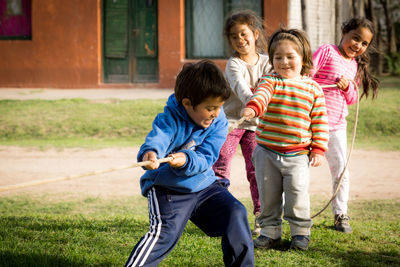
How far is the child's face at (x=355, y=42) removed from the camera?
4.28 meters

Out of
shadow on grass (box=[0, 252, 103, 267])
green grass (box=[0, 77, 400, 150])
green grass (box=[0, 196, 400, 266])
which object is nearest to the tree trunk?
green grass (box=[0, 77, 400, 150])

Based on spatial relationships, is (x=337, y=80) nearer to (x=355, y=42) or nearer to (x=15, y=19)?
(x=355, y=42)

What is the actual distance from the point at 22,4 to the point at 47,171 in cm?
866

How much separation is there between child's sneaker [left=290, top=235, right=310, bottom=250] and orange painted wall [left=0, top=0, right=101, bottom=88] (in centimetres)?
1077

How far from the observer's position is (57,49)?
13.9 metres

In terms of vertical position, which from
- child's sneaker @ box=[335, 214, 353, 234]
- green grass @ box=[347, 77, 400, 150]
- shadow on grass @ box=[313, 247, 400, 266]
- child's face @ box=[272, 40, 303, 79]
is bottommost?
shadow on grass @ box=[313, 247, 400, 266]

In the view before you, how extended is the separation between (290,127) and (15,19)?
12.4 metres

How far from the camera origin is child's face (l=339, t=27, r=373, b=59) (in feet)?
14.0

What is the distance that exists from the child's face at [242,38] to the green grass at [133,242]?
1.38 meters

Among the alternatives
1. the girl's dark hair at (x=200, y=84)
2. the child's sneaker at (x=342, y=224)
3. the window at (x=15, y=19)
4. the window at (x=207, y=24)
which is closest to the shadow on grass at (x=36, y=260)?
the girl's dark hair at (x=200, y=84)

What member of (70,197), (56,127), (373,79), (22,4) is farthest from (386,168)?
(22,4)

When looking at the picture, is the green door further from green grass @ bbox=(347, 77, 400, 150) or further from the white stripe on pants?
the white stripe on pants

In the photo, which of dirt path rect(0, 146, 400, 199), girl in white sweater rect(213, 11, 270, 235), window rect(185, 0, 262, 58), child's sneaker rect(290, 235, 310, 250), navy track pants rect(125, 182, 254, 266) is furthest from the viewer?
window rect(185, 0, 262, 58)

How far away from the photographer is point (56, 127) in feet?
32.5
